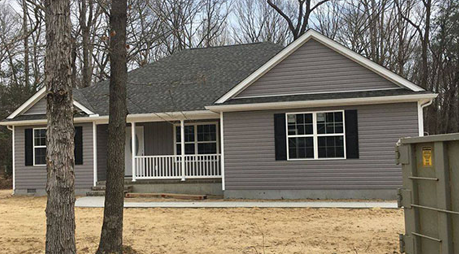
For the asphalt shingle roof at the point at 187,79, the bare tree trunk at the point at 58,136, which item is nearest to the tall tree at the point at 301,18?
the asphalt shingle roof at the point at 187,79

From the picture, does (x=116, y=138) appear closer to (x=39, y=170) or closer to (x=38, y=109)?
(x=39, y=170)

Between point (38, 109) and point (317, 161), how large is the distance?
10774 mm

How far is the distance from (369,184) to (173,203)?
593 cm

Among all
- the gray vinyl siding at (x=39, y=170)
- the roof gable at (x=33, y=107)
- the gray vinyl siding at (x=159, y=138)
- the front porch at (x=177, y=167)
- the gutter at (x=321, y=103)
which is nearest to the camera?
the gutter at (x=321, y=103)

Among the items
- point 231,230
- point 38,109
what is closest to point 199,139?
point 38,109

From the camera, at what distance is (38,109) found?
634 inches

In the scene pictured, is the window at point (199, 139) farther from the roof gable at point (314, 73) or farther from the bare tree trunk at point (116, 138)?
the bare tree trunk at point (116, 138)

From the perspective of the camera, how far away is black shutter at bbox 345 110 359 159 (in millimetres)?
12383

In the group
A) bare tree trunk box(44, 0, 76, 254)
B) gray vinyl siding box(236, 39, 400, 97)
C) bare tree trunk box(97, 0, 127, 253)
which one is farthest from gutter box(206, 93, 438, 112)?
bare tree trunk box(44, 0, 76, 254)

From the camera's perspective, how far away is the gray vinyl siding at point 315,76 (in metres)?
12.8

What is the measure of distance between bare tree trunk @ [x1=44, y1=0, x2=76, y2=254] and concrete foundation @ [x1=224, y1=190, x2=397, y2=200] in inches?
357

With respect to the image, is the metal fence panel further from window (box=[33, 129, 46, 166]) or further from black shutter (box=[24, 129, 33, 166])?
black shutter (box=[24, 129, 33, 166])

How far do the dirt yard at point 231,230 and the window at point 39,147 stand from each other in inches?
158

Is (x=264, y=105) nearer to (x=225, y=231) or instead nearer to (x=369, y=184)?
(x=369, y=184)
